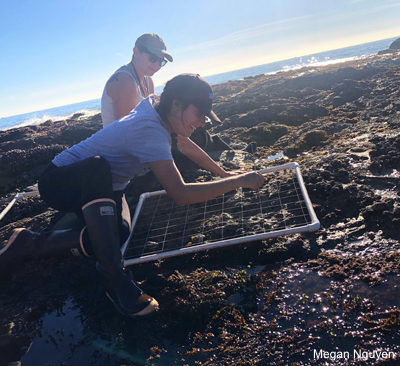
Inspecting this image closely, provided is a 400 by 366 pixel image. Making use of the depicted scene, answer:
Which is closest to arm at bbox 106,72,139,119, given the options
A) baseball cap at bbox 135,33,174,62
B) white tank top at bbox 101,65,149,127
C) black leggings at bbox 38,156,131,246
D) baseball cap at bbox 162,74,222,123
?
white tank top at bbox 101,65,149,127

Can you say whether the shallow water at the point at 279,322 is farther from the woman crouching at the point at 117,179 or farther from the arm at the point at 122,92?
the arm at the point at 122,92

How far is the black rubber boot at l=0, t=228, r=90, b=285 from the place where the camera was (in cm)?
235

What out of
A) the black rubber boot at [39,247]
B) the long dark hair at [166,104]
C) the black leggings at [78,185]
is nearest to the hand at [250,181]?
the long dark hair at [166,104]

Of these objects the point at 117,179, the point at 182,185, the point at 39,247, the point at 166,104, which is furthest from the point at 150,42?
the point at 39,247

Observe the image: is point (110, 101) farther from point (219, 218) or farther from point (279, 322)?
point (279, 322)

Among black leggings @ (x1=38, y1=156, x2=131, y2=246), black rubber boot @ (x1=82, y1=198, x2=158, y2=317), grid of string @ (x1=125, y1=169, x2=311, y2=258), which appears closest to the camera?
black rubber boot @ (x1=82, y1=198, x2=158, y2=317)

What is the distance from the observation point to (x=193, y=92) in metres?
2.04

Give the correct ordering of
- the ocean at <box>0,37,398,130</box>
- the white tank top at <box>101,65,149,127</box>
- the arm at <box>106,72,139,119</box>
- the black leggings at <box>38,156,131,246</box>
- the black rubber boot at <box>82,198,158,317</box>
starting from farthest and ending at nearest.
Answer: the ocean at <box>0,37,398,130</box> < the white tank top at <box>101,65,149,127</box> < the arm at <box>106,72,139,119</box> < the black leggings at <box>38,156,131,246</box> < the black rubber boot at <box>82,198,158,317</box>

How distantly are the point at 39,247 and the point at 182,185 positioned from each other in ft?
4.67

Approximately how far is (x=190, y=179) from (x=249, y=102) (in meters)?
7.06

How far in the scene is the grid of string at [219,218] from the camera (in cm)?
286

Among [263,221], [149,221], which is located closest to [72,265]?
[149,221]

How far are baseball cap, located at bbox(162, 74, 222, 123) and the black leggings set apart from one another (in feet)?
2.53

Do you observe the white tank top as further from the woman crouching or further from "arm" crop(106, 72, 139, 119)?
the woman crouching
